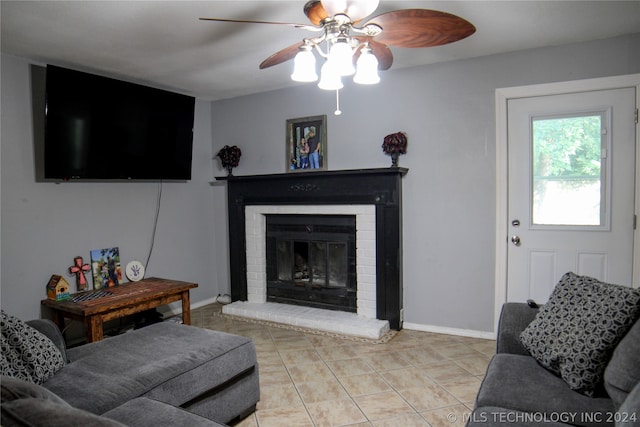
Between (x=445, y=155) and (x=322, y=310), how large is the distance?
1826 mm

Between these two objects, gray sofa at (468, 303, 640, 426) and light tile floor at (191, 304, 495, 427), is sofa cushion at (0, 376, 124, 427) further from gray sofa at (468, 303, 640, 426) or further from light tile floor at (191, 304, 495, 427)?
light tile floor at (191, 304, 495, 427)

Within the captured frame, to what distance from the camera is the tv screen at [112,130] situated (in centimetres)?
300

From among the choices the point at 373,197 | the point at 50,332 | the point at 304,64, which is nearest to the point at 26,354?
the point at 50,332

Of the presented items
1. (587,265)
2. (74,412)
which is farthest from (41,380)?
(587,265)

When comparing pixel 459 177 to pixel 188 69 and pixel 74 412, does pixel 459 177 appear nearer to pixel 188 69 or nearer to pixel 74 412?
pixel 188 69

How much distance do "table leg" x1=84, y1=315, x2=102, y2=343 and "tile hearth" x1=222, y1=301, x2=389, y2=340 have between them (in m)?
1.36

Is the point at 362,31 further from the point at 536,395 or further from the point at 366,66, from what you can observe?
the point at 536,395

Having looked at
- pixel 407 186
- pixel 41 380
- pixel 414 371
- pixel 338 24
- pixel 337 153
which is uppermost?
pixel 338 24

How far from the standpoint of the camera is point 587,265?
10.0 feet

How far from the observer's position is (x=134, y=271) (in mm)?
3814

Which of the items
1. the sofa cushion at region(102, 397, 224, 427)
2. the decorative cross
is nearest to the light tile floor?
the sofa cushion at region(102, 397, 224, 427)

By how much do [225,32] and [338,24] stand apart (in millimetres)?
1155

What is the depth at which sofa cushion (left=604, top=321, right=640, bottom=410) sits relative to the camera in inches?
56.1

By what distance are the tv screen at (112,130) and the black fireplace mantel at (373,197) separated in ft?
2.78
